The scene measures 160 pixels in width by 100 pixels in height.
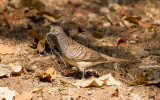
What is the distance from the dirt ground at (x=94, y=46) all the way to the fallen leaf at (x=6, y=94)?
0.18 m

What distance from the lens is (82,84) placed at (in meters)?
4.52

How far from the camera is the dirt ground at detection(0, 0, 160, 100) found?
14.3 ft

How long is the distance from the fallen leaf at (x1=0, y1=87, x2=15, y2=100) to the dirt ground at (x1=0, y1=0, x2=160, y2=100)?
0.18m

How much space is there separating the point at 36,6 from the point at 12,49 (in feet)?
7.59

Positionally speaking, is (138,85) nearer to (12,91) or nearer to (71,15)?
(12,91)

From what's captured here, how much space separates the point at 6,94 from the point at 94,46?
2.71 m

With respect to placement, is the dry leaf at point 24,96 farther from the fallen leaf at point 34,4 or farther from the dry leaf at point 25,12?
the fallen leaf at point 34,4

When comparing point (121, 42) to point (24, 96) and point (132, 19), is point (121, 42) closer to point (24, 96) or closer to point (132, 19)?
point (132, 19)

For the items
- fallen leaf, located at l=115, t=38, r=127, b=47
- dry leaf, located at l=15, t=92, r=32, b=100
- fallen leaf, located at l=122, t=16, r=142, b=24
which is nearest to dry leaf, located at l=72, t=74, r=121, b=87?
dry leaf, located at l=15, t=92, r=32, b=100

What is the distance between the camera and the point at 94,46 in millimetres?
6230

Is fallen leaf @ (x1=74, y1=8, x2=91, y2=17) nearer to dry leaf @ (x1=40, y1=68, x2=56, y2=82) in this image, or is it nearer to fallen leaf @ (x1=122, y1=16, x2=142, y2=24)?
fallen leaf @ (x1=122, y1=16, x2=142, y2=24)

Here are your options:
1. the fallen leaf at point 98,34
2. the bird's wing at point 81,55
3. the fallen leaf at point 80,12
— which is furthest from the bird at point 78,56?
the fallen leaf at point 80,12

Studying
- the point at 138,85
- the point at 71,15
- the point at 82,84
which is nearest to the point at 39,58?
the point at 82,84

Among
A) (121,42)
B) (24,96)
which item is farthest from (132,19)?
(24,96)
